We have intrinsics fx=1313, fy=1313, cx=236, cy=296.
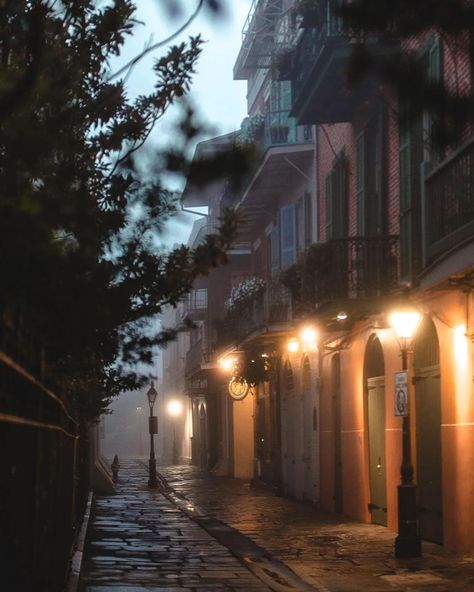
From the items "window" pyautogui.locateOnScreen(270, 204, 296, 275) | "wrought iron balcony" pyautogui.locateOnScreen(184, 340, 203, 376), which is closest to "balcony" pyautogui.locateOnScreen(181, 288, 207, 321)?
"wrought iron balcony" pyautogui.locateOnScreen(184, 340, 203, 376)

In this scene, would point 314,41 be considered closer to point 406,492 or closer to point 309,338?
point 309,338

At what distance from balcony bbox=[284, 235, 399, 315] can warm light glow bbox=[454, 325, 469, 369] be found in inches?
99.1

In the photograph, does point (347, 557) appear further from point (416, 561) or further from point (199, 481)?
point (199, 481)

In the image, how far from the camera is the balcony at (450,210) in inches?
526

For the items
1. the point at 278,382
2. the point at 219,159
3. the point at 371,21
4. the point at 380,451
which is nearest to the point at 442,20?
the point at 371,21

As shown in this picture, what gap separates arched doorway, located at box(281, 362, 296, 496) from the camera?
2780 cm

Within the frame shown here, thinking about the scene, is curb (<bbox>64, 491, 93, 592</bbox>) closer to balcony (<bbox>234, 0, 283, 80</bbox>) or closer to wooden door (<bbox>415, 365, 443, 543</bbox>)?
wooden door (<bbox>415, 365, 443, 543</bbox>)

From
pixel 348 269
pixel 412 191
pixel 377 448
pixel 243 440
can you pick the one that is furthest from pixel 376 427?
pixel 243 440

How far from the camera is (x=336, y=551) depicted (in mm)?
15664

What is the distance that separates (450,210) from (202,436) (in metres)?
37.7

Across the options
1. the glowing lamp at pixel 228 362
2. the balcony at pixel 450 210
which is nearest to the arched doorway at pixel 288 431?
the glowing lamp at pixel 228 362

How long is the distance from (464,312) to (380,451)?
5116 mm

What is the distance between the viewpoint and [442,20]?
171 inches

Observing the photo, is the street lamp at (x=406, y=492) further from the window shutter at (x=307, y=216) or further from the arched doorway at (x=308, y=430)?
the window shutter at (x=307, y=216)
